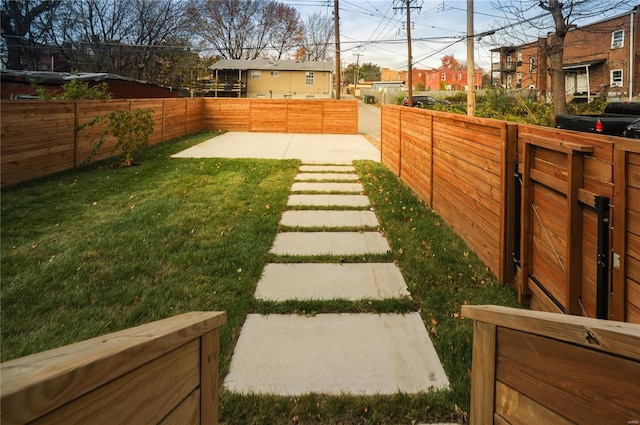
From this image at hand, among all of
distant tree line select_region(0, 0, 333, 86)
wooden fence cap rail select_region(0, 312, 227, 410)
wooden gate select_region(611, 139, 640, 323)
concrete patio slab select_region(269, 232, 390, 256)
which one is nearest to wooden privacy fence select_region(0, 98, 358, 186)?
concrete patio slab select_region(269, 232, 390, 256)

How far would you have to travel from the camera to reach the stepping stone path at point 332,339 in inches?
94.0

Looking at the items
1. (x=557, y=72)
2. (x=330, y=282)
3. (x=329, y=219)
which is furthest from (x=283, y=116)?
(x=330, y=282)

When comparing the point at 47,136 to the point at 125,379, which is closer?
the point at 125,379

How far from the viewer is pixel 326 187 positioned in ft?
26.1

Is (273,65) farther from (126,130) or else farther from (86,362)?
(86,362)

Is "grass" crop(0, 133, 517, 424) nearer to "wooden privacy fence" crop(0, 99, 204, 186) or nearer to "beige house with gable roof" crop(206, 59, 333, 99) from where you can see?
"wooden privacy fence" crop(0, 99, 204, 186)

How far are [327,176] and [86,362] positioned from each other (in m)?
8.35

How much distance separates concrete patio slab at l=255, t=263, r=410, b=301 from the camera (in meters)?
3.53

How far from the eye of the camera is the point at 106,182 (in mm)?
7664

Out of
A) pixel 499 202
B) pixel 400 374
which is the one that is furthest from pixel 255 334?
pixel 499 202

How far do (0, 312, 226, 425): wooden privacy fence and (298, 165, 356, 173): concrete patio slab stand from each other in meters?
8.36

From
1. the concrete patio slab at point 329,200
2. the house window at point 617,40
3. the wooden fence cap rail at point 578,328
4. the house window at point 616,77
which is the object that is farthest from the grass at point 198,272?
the house window at point 617,40

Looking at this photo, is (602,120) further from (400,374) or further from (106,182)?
(106,182)

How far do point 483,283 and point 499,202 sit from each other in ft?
2.39
